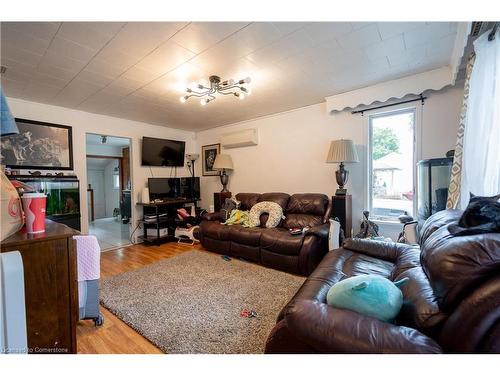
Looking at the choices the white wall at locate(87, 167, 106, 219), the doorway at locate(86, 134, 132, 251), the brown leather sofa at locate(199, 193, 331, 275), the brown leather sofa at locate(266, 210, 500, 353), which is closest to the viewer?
the brown leather sofa at locate(266, 210, 500, 353)

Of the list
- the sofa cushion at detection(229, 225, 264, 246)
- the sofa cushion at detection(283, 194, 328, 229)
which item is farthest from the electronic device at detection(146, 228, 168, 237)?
the sofa cushion at detection(283, 194, 328, 229)

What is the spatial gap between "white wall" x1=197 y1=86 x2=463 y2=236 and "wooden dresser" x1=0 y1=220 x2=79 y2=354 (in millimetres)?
3105

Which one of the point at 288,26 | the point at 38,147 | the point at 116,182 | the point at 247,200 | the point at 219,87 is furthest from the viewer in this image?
the point at 116,182

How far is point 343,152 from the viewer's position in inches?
113

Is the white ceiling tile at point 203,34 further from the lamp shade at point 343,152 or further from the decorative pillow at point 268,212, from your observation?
the decorative pillow at point 268,212

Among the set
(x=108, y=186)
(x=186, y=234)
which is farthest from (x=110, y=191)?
(x=186, y=234)

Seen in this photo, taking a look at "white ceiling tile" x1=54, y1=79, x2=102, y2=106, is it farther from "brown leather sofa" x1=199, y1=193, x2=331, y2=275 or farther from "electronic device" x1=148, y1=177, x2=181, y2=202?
"brown leather sofa" x1=199, y1=193, x2=331, y2=275

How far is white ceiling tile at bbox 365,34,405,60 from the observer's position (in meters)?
1.87

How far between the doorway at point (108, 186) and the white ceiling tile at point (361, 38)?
16.4 ft

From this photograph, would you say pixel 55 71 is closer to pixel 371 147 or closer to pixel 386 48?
pixel 386 48

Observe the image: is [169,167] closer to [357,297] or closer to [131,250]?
[131,250]

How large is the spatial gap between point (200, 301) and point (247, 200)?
6.52 feet

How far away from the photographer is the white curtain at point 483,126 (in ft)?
5.02
